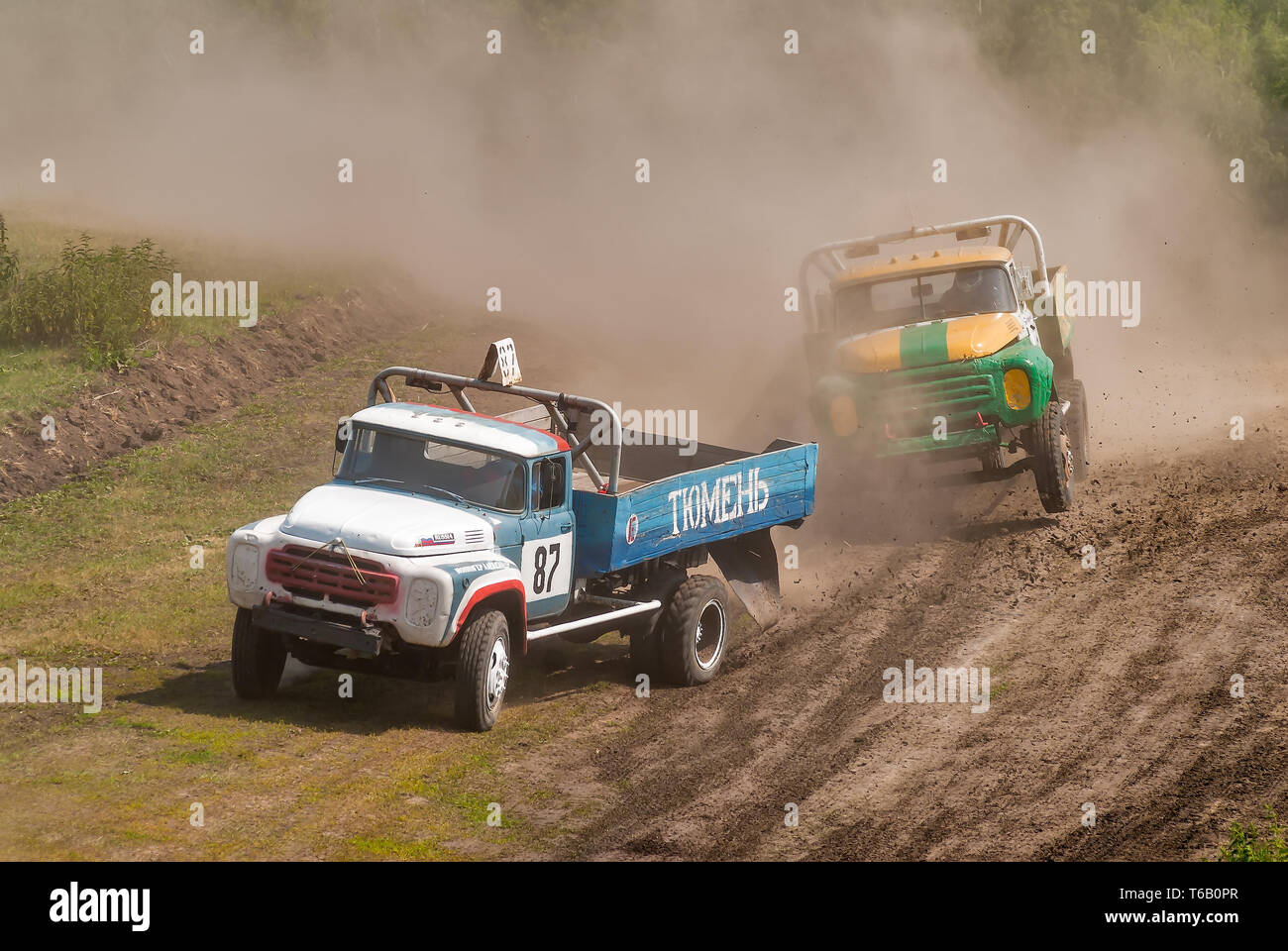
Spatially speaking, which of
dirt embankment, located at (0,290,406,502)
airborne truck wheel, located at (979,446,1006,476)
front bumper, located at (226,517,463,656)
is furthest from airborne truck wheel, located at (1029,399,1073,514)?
dirt embankment, located at (0,290,406,502)

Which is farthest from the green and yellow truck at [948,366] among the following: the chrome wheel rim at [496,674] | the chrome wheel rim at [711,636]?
the chrome wheel rim at [496,674]

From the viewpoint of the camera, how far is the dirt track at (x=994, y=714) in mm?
8906

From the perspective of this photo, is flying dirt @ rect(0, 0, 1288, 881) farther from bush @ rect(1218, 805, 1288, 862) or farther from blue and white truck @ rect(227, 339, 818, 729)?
bush @ rect(1218, 805, 1288, 862)

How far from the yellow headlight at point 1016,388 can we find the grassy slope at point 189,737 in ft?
17.7

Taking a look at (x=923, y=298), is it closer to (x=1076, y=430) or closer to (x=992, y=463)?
(x=992, y=463)

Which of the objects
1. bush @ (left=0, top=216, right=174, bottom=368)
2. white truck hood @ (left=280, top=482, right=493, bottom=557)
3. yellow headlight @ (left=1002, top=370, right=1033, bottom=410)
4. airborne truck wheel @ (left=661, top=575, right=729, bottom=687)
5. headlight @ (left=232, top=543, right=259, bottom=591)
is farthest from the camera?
bush @ (left=0, top=216, right=174, bottom=368)

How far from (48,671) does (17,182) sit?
24.9m

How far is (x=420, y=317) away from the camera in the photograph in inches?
1083

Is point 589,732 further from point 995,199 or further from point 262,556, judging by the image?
point 995,199

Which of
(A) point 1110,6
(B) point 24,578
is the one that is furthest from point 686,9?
A: (B) point 24,578

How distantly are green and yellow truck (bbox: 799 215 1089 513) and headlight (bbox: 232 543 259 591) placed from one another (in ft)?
25.1

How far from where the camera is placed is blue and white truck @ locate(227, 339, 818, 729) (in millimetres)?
9852

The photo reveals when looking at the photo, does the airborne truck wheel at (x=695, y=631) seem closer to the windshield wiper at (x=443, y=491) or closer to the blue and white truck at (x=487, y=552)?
the blue and white truck at (x=487, y=552)

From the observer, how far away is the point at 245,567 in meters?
10.2
